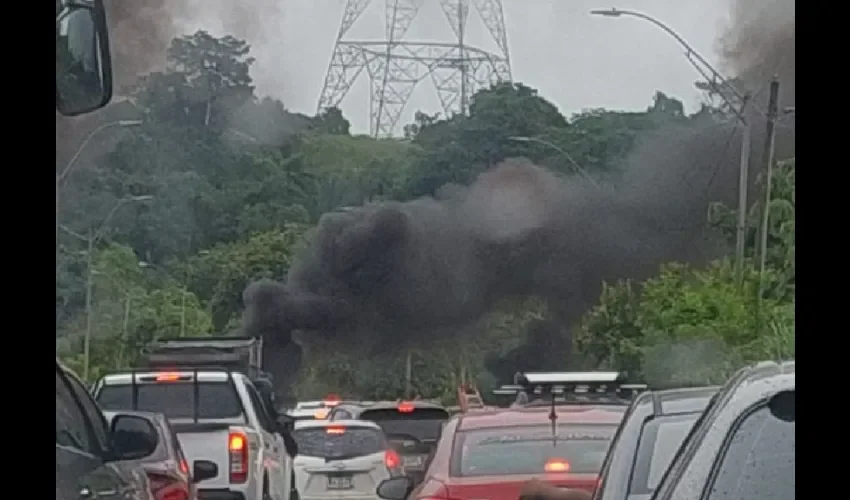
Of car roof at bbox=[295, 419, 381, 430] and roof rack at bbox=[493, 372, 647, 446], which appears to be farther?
car roof at bbox=[295, 419, 381, 430]

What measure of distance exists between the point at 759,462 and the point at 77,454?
57.2 inches

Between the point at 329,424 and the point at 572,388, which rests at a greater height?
the point at 572,388

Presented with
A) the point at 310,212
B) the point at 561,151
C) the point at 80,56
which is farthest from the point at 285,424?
→ the point at 80,56

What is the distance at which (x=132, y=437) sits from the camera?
3701 millimetres

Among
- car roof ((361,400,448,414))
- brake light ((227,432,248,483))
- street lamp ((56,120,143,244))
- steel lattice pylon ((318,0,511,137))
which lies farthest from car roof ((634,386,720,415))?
brake light ((227,432,248,483))

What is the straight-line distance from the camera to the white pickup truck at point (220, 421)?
3.51m

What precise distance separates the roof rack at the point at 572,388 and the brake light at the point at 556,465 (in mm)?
142

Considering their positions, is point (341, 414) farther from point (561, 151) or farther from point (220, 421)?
point (220, 421)

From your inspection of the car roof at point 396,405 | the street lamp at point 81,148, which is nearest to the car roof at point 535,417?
the car roof at point 396,405

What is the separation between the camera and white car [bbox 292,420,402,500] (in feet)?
12.9

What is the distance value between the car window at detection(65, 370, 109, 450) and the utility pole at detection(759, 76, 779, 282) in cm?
145

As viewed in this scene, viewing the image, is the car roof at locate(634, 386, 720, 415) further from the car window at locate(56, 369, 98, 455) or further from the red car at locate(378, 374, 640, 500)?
the car window at locate(56, 369, 98, 455)
